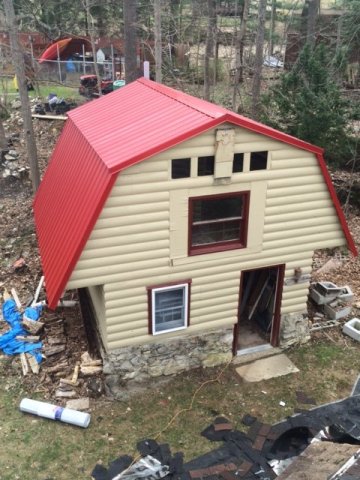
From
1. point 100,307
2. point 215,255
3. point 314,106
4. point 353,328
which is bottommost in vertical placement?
point 353,328

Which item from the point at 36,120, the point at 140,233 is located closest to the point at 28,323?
the point at 140,233

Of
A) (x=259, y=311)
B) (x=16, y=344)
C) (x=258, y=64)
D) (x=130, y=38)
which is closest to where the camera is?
(x=16, y=344)

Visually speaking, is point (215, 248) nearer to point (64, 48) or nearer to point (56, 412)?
point (56, 412)

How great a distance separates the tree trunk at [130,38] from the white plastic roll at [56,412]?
15.5m

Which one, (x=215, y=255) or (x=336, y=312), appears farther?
(x=336, y=312)

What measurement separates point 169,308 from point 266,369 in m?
2.83

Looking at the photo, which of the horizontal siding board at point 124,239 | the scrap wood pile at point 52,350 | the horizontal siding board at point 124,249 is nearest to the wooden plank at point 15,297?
the scrap wood pile at point 52,350

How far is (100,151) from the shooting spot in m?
8.92

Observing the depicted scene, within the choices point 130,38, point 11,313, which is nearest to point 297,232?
point 11,313

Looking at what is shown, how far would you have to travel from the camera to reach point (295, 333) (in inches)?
436

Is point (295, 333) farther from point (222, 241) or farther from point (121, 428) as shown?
point (121, 428)

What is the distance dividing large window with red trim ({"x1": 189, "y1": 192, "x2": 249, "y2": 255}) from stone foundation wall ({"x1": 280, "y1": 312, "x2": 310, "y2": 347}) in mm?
2634

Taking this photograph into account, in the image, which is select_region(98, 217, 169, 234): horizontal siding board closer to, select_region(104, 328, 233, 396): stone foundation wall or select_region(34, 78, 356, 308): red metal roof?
select_region(34, 78, 356, 308): red metal roof

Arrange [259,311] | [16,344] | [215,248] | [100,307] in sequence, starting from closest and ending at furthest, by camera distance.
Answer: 1. [215,248]
2. [100,307]
3. [16,344]
4. [259,311]
